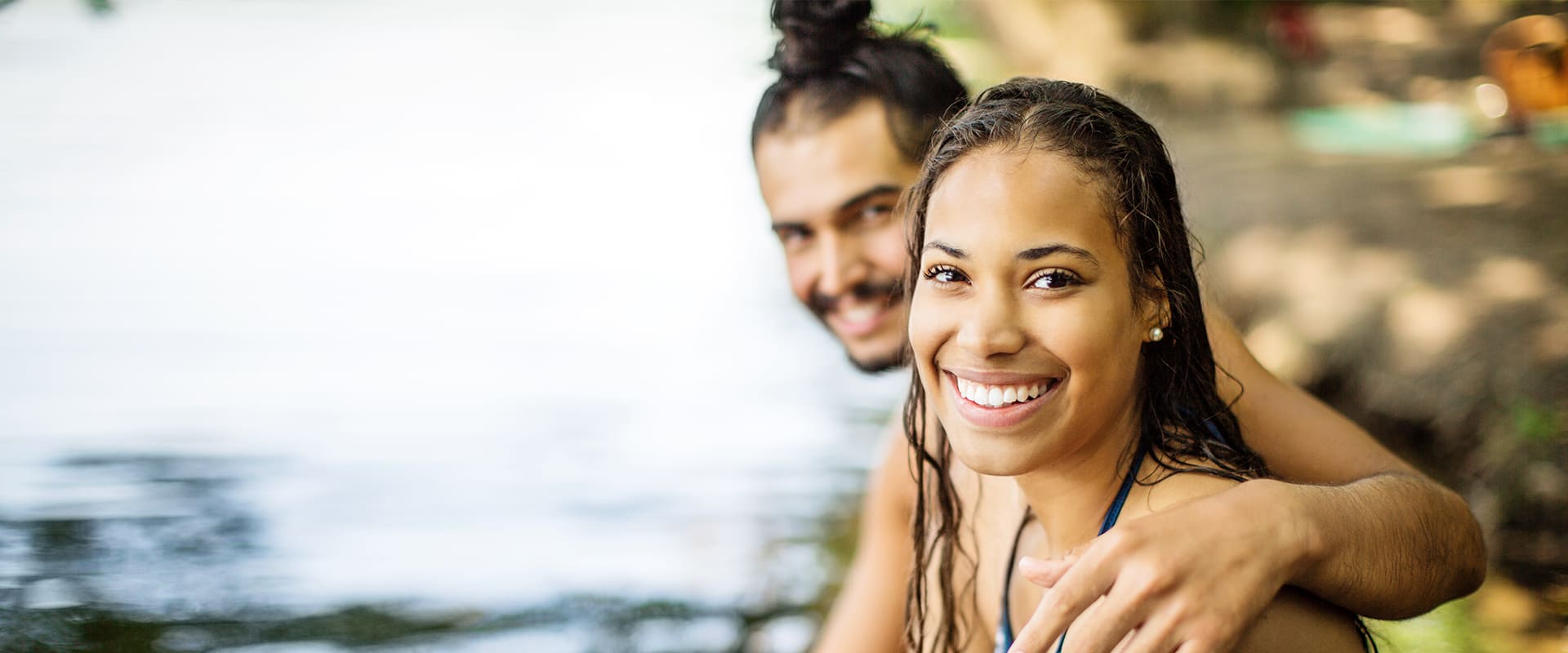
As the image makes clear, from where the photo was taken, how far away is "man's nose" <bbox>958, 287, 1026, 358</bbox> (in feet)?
4.89

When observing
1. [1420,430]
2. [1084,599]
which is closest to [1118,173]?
[1084,599]

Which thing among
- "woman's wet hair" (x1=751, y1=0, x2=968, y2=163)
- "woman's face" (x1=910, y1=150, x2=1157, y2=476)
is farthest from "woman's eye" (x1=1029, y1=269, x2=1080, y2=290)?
"woman's wet hair" (x1=751, y1=0, x2=968, y2=163)

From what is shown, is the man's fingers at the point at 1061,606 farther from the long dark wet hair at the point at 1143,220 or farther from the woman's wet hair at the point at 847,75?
the woman's wet hair at the point at 847,75

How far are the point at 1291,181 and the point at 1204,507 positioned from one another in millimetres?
4111

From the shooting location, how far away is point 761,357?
18.6 ft

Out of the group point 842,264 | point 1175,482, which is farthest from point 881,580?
point 1175,482

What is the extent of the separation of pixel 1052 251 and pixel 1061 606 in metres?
0.39

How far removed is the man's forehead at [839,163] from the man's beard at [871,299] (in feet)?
0.52

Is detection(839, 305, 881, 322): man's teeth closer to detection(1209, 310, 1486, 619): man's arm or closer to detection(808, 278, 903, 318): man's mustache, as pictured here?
detection(808, 278, 903, 318): man's mustache

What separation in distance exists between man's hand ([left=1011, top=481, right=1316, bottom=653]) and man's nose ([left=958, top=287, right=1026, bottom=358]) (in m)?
0.23

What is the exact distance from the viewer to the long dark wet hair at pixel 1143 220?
5.11ft

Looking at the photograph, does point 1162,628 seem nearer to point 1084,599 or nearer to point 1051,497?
point 1084,599

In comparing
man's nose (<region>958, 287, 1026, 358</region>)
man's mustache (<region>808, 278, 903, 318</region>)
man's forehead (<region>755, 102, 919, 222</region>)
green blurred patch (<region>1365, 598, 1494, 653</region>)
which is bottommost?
green blurred patch (<region>1365, 598, 1494, 653</region>)

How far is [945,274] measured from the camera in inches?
62.4
